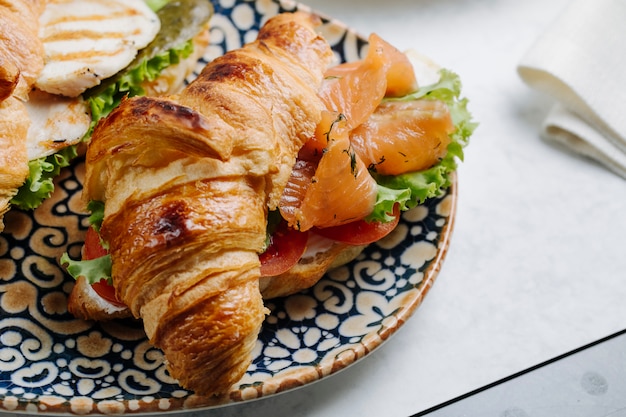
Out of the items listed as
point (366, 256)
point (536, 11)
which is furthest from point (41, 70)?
point (536, 11)

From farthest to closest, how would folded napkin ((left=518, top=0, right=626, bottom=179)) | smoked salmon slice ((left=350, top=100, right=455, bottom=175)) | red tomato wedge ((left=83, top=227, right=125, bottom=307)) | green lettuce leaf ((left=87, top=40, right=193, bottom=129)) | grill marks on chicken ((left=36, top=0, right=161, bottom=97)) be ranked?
folded napkin ((left=518, top=0, right=626, bottom=179)) → green lettuce leaf ((left=87, top=40, right=193, bottom=129)) → grill marks on chicken ((left=36, top=0, right=161, bottom=97)) → smoked salmon slice ((left=350, top=100, right=455, bottom=175)) → red tomato wedge ((left=83, top=227, right=125, bottom=307))

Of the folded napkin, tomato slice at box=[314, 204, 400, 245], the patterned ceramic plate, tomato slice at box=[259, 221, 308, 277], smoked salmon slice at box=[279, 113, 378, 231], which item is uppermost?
the folded napkin

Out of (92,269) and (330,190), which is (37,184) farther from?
(330,190)

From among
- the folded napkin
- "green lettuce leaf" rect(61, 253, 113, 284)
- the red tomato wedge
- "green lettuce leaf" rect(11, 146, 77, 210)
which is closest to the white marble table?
the folded napkin

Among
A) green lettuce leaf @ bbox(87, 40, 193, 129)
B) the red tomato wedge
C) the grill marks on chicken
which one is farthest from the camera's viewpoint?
green lettuce leaf @ bbox(87, 40, 193, 129)

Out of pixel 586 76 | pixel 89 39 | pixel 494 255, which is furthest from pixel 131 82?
pixel 586 76

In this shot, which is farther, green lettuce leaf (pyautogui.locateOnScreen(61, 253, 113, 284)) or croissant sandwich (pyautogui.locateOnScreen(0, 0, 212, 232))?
croissant sandwich (pyautogui.locateOnScreen(0, 0, 212, 232))

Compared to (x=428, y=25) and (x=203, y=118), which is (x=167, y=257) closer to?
(x=203, y=118)

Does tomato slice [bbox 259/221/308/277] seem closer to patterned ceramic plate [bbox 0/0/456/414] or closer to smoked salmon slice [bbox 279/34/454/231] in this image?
smoked salmon slice [bbox 279/34/454/231]
